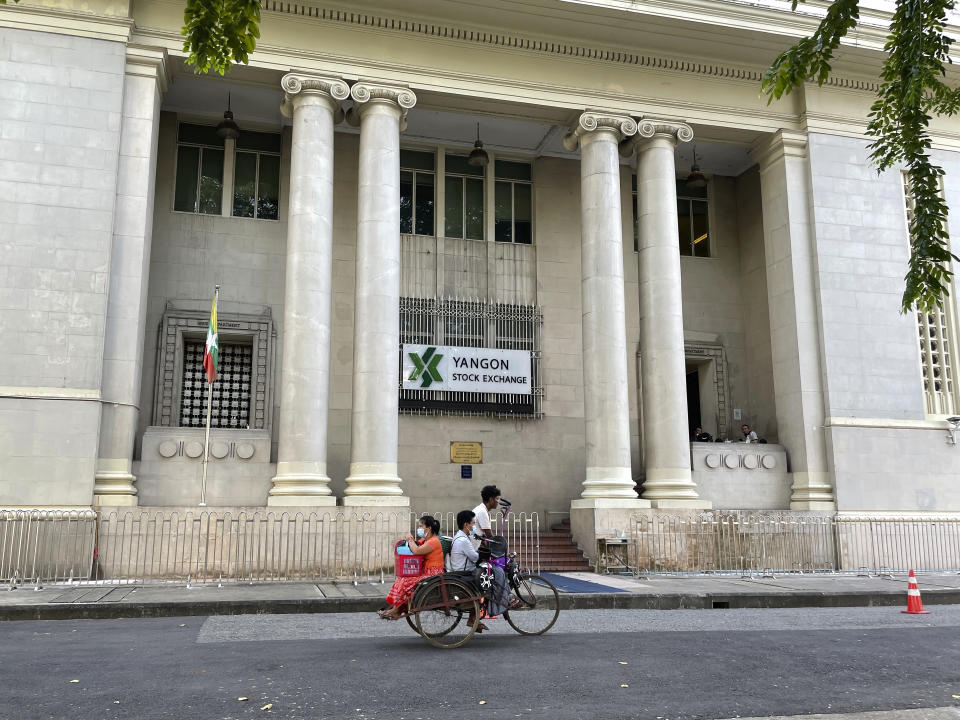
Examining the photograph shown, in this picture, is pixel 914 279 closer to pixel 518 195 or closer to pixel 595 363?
pixel 595 363

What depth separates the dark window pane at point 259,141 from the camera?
2259 centimetres

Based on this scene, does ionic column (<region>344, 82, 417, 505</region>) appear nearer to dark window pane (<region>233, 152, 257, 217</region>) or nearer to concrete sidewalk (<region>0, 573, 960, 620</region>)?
concrete sidewalk (<region>0, 573, 960, 620</region>)

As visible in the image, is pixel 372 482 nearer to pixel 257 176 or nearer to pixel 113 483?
pixel 113 483

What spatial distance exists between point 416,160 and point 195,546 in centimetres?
1228

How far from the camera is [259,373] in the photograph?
21453mm

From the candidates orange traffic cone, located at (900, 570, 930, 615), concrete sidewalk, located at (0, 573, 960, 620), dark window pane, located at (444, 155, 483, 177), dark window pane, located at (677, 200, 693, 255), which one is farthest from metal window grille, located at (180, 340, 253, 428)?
orange traffic cone, located at (900, 570, 930, 615)

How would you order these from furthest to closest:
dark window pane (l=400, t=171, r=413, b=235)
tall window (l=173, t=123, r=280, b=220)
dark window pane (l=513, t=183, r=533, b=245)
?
dark window pane (l=513, t=183, r=533, b=245), dark window pane (l=400, t=171, r=413, b=235), tall window (l=173, t=123, r=280, b=220)

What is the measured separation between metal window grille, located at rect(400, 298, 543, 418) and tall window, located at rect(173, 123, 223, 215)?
18.4 ft

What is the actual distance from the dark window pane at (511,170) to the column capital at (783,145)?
6365 millimetres

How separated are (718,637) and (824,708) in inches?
140

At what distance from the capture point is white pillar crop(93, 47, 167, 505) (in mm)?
16875

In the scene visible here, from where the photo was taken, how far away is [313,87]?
1906cm

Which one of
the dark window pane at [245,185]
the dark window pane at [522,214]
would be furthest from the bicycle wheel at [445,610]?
the dark window pane at [522,214]

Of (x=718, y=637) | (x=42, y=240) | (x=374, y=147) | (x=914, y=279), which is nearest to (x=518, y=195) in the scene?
(x=374, y=147)
